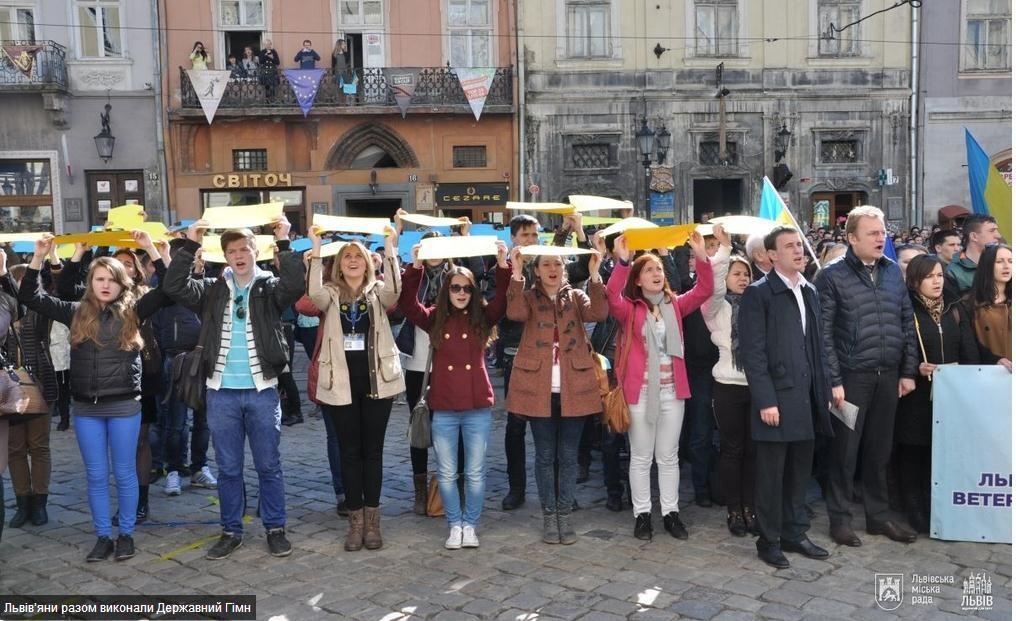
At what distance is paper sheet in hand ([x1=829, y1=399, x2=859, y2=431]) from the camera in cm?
538

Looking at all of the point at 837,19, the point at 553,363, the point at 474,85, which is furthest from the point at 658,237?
the point at 837,19

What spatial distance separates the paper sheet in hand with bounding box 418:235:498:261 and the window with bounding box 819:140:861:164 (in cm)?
2052

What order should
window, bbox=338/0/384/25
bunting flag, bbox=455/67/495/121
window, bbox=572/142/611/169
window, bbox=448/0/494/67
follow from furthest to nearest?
window, bbox=572/142/611/169 < window, bbox=448/0/494/67 < window, bbox=338/0/384/25 < bunting flag, bbox=455/67/495/121

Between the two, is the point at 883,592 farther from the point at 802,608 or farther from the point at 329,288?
the point at 329,288

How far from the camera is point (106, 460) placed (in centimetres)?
540

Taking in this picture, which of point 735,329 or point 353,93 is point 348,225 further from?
point 353,93

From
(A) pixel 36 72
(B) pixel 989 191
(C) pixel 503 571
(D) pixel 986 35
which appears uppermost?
(D) pixel 986 35

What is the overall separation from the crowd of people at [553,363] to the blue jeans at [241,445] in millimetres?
12

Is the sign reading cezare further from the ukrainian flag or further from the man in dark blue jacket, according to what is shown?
the man in dark blue jacket

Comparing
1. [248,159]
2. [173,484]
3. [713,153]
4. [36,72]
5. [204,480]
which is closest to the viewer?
[173,484]

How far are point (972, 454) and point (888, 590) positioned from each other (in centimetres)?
126

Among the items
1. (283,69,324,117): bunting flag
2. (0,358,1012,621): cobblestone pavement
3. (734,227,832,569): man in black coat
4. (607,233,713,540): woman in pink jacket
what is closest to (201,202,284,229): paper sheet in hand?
(0,358,1012,621): cobblestone pavement

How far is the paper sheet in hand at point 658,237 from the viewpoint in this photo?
211 inches

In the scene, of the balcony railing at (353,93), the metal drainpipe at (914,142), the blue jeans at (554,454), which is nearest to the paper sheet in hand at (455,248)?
the blue jeans at (554,454)
